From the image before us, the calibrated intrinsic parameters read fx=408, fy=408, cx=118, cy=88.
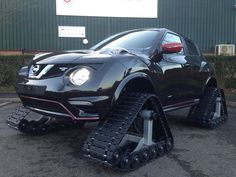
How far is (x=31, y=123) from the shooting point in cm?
625

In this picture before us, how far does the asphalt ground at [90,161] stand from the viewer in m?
4.64

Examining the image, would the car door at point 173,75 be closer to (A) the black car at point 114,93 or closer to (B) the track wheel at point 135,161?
(A) the black car at point 114,93

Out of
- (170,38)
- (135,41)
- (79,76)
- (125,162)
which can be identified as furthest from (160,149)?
(170,38)

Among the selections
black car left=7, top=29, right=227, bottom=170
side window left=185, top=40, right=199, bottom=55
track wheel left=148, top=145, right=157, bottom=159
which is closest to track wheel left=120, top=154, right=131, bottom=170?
black car left=7, top=29, right=227, bottom=170

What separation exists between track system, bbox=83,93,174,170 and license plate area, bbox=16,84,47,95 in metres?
0.82

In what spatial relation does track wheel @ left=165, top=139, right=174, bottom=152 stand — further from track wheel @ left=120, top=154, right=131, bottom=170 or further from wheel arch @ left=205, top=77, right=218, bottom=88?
wheel arch @ left=205, top=77, right=218, bottom=88

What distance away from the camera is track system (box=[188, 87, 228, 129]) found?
7207 millimetres

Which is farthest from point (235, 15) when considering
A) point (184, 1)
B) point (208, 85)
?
point (208, 85)

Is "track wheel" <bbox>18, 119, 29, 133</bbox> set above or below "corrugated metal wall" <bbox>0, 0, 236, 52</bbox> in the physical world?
below

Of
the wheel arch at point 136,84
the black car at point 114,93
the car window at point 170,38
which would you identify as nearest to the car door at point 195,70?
the car window at point 170,38

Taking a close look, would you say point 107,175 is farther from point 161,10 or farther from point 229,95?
point 161,10

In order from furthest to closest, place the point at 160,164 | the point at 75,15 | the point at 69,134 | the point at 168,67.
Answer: the point at 75,15 → the point at 69,134 → the point at 168,67 → the point at 160,164

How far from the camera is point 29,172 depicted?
15.1 ft

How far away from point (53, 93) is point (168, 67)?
1.99m
